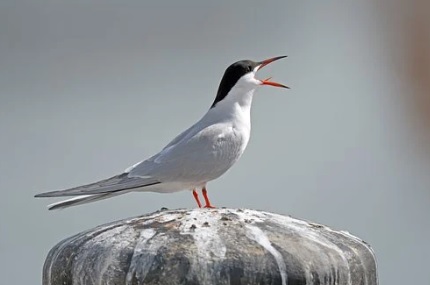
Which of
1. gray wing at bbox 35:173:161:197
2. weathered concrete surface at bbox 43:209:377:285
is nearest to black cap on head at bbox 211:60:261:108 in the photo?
gray wing at bbox 35:173:161:197

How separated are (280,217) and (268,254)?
1.40ft

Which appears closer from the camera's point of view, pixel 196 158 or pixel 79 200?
pixel 79 200

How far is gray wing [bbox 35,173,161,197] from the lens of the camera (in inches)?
174

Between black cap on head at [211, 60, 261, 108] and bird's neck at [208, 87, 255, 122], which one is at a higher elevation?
black cap on head at [211, 60, 261, 108]

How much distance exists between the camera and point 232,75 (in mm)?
5660

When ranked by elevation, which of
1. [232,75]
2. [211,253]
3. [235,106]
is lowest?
[211,253]

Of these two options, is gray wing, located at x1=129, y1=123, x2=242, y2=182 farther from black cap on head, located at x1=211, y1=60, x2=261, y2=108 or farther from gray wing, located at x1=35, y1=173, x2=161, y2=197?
black cap on head, located at x1=211, y1=60, x2=261, y2=108

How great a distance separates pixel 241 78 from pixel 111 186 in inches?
50.3

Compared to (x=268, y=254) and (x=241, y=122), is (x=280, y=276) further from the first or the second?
(x=241, y=122)

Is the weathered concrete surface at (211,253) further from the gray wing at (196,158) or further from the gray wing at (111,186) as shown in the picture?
the gray wing at (196,158)

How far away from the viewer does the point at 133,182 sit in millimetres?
4926

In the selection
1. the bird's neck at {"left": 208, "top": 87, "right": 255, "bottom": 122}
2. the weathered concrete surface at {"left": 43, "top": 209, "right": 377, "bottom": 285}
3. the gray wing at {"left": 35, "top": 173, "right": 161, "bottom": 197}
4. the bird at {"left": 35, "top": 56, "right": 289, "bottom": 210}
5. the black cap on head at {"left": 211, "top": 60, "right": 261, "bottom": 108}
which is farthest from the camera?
the black cap on head at {"left": 211, "top": 60, "right": 261, "bottom": 108}

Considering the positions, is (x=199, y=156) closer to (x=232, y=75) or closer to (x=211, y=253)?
(x=232, y=75)

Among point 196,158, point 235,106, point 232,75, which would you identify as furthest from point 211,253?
point 232,75
